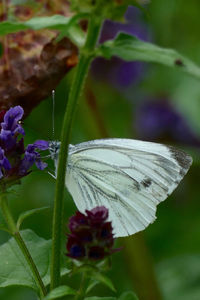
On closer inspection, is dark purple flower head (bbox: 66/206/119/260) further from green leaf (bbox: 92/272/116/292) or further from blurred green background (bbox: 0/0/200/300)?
blurred green background (bbox: 0/0/200/300)

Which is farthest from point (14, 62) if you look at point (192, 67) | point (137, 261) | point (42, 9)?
point (137, 261)

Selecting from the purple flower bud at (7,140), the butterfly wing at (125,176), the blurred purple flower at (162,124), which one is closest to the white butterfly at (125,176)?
the butterfly wing at (125,176)

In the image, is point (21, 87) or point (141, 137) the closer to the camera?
point (21, 87)

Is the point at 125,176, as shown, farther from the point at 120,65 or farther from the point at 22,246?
the point at 120,65

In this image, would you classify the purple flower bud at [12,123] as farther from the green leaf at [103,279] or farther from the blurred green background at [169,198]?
the blurred green background at [169,198]

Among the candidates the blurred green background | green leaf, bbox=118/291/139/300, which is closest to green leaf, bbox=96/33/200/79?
green leaf, bbox=118/291/139/300

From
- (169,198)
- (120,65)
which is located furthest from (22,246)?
(120,65)

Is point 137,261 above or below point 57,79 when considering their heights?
below

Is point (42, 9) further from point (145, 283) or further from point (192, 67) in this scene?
point (145, 283)
